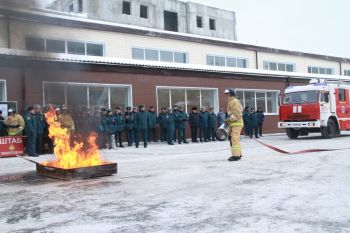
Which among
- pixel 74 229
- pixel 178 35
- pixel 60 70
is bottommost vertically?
pixel 74 229

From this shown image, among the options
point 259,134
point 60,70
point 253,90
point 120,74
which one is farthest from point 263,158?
point 253,90

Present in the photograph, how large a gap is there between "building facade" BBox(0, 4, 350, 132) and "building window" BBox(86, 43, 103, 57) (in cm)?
5

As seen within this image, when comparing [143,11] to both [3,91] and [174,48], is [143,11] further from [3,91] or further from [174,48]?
[3,91]

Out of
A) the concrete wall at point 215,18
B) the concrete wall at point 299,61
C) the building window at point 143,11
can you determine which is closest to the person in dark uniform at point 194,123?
the concrete wall at point 299,61

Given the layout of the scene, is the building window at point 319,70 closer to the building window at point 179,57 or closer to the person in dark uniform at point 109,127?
the building window at point 179,57

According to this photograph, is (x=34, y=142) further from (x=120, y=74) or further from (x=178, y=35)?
(x=178, y=35)

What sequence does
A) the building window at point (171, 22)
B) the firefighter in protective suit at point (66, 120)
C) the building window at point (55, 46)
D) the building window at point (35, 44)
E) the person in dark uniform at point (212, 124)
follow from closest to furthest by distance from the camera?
the building window at point (35, 44)
the building window at point (55, 46)
the firefighter in protective suit at point (66, 120)
the person in dark uniform at point (212, 124)
the building window at point (171, 22)

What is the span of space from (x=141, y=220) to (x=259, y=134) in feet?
60.1

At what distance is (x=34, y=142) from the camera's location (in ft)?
45.5

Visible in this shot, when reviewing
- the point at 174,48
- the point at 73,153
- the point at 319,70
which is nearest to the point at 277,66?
the point at 319,70

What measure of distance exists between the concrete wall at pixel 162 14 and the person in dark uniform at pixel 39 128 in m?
18.3

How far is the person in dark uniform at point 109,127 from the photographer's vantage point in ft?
51.5

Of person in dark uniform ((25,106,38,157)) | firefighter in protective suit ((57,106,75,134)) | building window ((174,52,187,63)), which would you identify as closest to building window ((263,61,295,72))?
building window ((174,52,187,63))

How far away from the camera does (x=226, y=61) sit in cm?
2786
